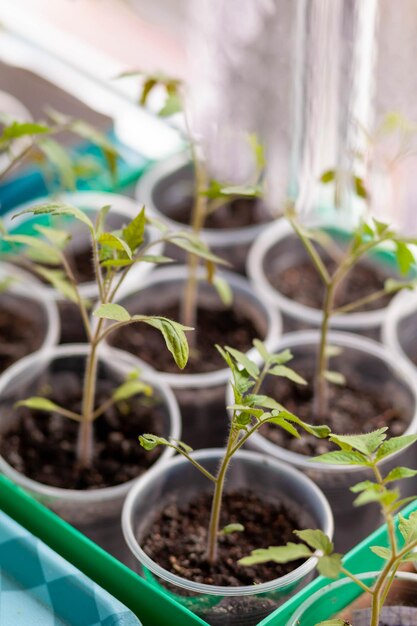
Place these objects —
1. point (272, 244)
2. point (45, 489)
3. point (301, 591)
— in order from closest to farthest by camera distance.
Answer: point (301, 591) < point (45, 489) < point (272, 244)

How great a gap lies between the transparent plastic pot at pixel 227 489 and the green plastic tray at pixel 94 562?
25mm

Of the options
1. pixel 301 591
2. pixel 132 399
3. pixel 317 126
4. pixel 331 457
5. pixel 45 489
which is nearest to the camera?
pixel 331 457

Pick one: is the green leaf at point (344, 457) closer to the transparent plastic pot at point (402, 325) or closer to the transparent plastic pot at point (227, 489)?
the transparent plastic pot at point (227, 489)

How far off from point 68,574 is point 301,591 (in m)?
0.24

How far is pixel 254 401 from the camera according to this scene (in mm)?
889

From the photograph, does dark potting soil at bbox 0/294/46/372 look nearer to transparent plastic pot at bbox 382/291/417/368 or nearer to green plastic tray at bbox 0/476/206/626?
green plastic tray at bbox 0/476/206/626

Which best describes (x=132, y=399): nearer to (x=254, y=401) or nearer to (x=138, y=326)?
(x=138, y=326)

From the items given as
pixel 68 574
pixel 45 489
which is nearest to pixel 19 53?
pixel 45 489

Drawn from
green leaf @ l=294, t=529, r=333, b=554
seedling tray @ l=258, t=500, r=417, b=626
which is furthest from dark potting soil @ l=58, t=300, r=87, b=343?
green leaf @ l=294, t=529, r=333, b=554

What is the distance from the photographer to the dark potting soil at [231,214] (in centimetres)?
172

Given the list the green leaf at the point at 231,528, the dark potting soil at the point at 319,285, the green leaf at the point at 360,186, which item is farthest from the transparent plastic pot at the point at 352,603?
Answer: the dark potting soil at the point at 319,285

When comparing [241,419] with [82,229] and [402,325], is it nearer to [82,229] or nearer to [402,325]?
[402,325]

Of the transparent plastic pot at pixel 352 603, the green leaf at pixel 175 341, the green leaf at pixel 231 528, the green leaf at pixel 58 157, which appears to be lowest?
the transparent plastic pot at pixel 352 603

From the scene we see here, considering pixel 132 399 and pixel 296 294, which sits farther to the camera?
pixel 296 294
